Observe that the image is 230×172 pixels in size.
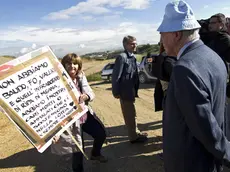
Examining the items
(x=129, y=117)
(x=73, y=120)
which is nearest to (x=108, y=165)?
(x=129, y=117)

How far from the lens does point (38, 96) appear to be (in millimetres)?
2996

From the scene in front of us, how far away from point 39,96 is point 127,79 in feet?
6.82

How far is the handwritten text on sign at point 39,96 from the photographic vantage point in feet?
8.95

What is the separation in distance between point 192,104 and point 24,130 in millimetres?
1892

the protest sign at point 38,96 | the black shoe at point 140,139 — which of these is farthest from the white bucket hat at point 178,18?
the black shoe at point 140,139

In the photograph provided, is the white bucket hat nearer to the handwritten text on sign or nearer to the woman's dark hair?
the handwritten text on sign

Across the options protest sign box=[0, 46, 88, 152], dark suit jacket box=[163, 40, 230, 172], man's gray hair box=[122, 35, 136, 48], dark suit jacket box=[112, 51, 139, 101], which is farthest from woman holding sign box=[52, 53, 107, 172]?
dark suit jacket box=[163, 40, 230, 172]

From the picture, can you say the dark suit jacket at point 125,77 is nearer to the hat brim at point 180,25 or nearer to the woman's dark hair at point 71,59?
the woman's dark hair at point 71,59

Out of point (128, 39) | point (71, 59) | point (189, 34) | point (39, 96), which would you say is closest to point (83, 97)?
point (71, 59)

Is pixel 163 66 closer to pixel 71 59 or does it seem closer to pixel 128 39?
pixel 71 59

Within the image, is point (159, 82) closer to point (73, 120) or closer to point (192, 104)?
point (73, 120)

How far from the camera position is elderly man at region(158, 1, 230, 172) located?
166 cm

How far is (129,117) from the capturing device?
5043 mm

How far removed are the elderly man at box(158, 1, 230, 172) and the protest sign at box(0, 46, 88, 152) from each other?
1.57 meters
